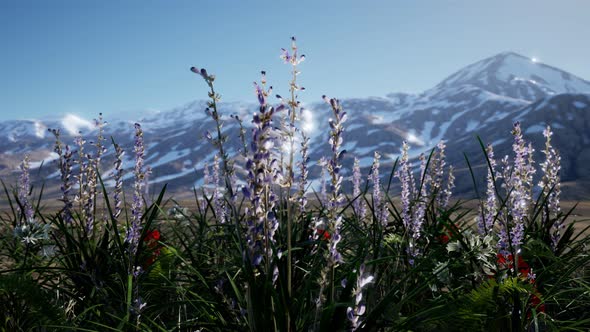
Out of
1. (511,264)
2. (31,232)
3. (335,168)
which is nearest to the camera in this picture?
(335,168)

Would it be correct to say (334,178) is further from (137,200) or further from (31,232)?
(31,232)

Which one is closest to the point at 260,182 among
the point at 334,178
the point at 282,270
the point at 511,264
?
the point at 334,178

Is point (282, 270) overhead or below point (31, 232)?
overhead

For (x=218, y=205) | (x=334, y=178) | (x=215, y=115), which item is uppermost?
(x=215, y=115)

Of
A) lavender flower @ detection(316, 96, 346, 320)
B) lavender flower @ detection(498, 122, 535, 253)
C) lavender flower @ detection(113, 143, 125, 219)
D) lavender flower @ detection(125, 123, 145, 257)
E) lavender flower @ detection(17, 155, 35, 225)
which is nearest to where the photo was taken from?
lavender flower @ detection(316, 96, 346, 320)

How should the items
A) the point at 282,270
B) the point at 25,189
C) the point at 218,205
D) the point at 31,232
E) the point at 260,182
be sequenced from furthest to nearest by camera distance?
the point at 25,189 → the point at 218,205 → the point at 31,232 → the point at 282,270 → the point at 260,182

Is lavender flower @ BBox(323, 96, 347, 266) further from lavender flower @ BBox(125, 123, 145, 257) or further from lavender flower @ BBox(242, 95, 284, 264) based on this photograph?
→ lavender flower @ BBox(125, 123, 145, 257)

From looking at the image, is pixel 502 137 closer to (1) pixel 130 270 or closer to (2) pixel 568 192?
(2) pixel 568 192

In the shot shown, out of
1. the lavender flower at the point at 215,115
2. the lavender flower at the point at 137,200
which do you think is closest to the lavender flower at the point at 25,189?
the lavender flower at the point at 137,200

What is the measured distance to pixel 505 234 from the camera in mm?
3041

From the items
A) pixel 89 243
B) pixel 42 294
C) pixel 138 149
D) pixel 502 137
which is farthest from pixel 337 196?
pixel 502 137

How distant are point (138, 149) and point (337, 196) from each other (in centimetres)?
200

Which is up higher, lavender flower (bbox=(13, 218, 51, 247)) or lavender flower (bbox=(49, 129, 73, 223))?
lavender flower (bbox=(49, 129, 73, 223))

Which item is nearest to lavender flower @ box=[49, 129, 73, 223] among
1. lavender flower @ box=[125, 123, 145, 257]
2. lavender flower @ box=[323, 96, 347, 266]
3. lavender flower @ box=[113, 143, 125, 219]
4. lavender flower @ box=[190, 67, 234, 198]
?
lavender flower @ box=[113, 143, 125, 219]
